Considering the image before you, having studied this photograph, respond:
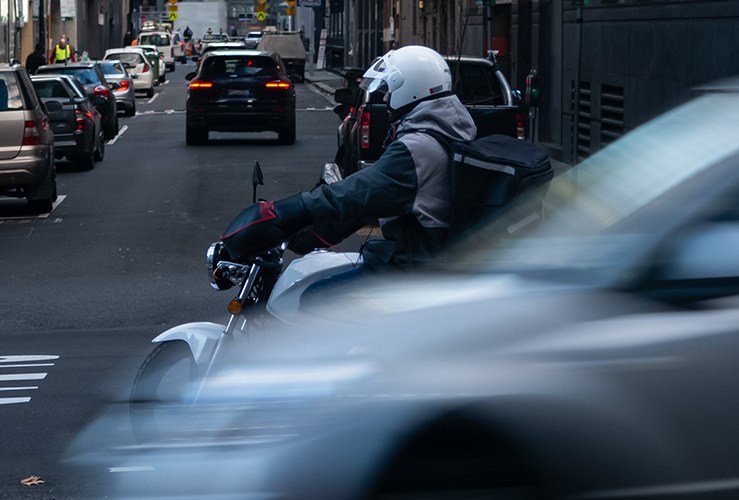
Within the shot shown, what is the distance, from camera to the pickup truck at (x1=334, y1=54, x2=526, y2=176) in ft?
58.2

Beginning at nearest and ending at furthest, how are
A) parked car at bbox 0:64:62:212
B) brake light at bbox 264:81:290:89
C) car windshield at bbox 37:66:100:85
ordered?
parked car at bbox 0:64:62:212, brake light at bbox 264:81:290:89, car windshield at bbox 37:66:100:85

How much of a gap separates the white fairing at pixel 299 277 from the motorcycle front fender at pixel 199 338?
1.31 feet

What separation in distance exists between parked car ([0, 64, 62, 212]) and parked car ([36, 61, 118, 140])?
12.5m

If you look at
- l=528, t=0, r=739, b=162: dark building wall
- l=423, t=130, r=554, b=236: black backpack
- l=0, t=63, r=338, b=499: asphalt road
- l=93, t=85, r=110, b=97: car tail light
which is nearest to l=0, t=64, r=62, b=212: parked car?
l=0, t=63, r=338, b=499: asphalt road

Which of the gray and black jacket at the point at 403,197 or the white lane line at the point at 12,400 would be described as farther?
the white lane line at the point at 12,400

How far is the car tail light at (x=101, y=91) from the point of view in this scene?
3055 cm

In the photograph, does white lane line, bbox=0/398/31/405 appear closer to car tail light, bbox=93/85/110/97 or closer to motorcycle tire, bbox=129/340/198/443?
motorcycle tire, bbox=129/340/198/443

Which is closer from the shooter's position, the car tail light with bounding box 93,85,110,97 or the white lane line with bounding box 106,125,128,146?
the car tail light with bounding box 93,85,110,97

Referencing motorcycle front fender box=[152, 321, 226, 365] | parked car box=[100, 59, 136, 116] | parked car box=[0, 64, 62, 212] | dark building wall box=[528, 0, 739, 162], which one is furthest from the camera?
parked car box=[100, 59, 136, 116]

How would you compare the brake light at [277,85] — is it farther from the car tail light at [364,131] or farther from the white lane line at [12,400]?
the white lane line at [12,400]

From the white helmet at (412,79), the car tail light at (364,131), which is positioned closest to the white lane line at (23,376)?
the white helmet at (412,79)

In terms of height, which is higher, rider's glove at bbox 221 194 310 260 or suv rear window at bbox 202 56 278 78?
suv rear window at bbox 202 56 278 78

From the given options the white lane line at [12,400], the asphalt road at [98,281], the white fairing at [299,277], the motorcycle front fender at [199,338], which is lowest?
the asphalt road at [98,281]

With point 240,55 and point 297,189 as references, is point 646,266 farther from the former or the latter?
point 240,55
